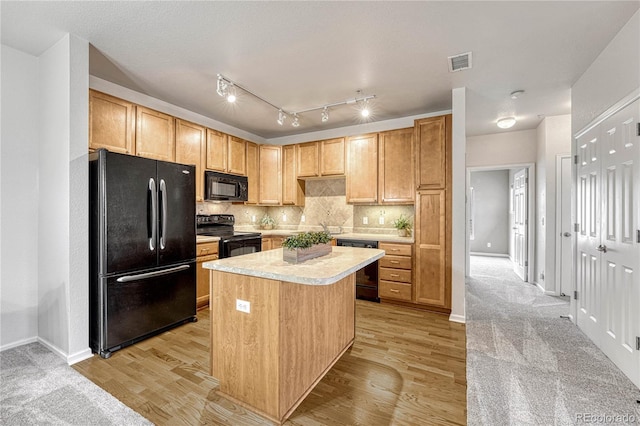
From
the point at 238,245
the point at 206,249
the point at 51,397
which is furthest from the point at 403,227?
the point at 51,397

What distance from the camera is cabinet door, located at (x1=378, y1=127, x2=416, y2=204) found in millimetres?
4117

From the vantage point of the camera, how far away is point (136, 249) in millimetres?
2760

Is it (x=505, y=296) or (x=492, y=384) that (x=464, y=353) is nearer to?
(x=492, y=384)

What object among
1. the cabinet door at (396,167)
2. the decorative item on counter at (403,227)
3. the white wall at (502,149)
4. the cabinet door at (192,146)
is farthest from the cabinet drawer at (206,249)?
the white wall at (502,149)

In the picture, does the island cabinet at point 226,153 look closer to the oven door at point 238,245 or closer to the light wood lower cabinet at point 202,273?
the oven door at point 238,245

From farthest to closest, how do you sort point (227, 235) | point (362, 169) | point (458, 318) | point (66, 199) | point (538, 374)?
point (362, 169) < point (227, 235) < point (458, 318) < point (66, 199) < point (538, 374)

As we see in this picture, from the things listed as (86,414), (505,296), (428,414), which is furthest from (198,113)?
(505,296)

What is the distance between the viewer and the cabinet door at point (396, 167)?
13.5ft

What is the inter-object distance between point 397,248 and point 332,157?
1.83 meters

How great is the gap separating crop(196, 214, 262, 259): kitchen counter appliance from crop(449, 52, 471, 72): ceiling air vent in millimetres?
3337

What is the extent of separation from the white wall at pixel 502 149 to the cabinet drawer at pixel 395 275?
2943mm

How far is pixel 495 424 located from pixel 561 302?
133 inches

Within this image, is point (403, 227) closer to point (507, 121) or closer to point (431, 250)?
point (431, 250)

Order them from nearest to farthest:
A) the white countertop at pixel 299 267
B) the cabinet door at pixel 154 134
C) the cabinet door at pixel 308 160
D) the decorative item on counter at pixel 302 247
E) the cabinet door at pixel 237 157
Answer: the white countertop at pixel 299 267 < the decorative item on counter at pixel 302 247 < the cabinet door at pixel 154 134 < the cabinet door at pixel 237 157 < the cabinet door at pixel 308 160
